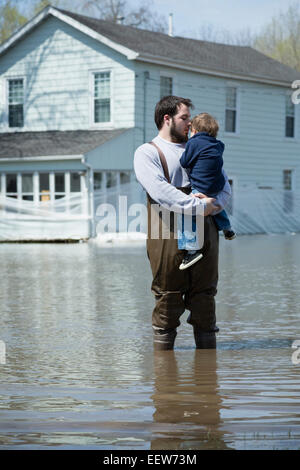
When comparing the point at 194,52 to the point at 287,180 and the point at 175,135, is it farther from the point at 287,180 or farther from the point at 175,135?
the point at 175,135

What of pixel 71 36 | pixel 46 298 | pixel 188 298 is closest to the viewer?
pixel 188 298

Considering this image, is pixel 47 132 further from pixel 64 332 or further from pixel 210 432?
pixel 210 432

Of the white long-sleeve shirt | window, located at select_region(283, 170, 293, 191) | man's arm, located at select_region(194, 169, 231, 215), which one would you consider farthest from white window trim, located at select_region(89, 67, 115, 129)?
man's arm, located at select_region(194, 169, 231, 215)

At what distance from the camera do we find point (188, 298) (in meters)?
6.99

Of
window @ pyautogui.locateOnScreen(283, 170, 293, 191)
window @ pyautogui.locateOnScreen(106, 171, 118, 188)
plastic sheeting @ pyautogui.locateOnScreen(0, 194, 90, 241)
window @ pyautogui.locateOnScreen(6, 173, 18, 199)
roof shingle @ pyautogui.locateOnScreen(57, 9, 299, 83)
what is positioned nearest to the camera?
plastic sheeting @ pyautogui.locateOnScreen(0, 194, 90, 241)

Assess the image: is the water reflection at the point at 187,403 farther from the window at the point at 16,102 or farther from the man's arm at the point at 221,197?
the window at the point at 16,102

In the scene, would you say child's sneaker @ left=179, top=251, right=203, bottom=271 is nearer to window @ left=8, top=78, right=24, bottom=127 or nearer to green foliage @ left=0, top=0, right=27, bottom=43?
window @ left=8, top=78, right=24, bottom=127

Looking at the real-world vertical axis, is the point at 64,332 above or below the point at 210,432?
below

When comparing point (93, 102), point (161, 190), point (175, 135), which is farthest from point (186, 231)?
point (93, 102)

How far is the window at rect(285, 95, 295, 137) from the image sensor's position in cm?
3592

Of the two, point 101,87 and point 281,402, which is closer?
point 281,402

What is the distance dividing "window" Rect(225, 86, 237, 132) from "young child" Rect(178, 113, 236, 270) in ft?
88.5

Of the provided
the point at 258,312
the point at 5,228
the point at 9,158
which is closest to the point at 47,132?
the point at 9,158

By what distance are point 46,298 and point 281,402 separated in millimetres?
6973
